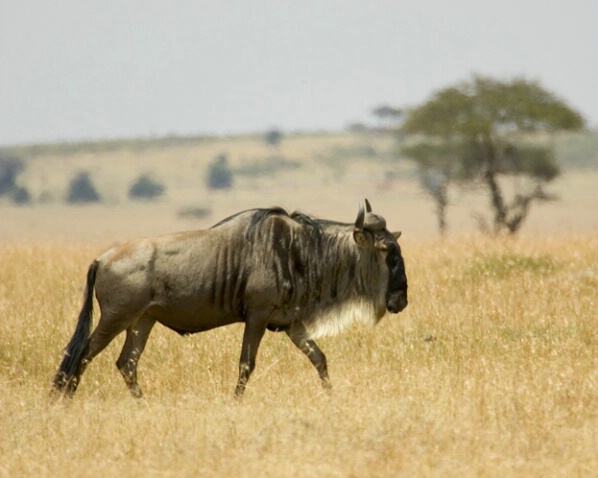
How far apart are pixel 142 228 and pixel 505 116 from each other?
21953 millimetres

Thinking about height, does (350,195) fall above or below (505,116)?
below

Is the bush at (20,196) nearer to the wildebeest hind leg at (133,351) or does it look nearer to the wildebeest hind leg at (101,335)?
the wildebeest hind leg at (133,351)

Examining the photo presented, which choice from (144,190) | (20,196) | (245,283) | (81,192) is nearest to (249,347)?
(245,283)

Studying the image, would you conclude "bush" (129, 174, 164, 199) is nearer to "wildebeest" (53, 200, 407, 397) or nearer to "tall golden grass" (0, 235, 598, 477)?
"tall golden grass" (0, 235, 598, 477)

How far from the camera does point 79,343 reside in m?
6.92

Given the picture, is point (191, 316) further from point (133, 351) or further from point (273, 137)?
point (273, 137)

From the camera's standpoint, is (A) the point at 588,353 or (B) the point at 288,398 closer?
(B) the point at 288,398

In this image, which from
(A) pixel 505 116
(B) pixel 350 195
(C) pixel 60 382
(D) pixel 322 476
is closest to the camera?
(D) pixel 322 476

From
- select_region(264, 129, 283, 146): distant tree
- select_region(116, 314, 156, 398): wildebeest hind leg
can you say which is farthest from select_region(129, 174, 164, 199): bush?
select_region(116, 314, 156, 398): wildebeest hind leg

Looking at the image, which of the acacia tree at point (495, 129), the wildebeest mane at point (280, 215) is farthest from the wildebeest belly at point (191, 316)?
the acacia tree at point (495, 129)

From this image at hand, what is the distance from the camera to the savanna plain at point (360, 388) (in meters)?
5.09

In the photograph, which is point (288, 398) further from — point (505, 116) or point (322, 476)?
point (505, 116)

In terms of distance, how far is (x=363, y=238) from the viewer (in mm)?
7027

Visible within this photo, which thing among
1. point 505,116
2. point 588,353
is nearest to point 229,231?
point 588,353
